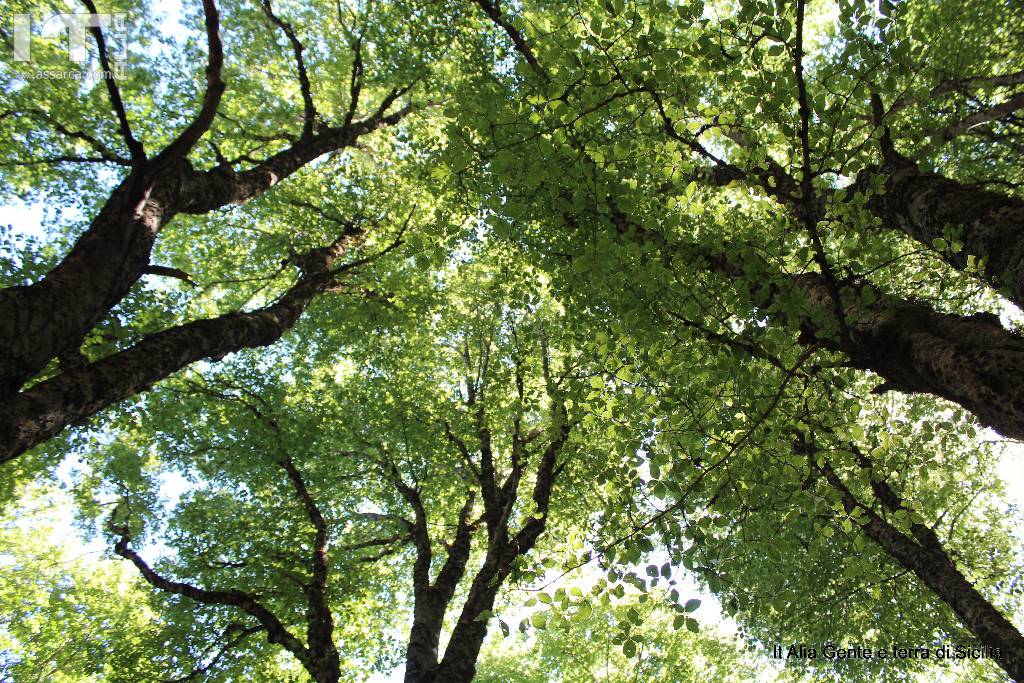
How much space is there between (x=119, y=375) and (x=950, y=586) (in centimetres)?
1102

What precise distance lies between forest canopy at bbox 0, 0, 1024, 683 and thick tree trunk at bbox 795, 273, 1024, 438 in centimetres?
3

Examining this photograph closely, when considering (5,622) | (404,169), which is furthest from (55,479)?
(404,169)

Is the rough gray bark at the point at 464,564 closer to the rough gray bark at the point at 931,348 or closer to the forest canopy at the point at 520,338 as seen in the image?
the forest canopy at the point at 520,338

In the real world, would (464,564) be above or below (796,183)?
below

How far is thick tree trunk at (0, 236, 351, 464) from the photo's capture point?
12.9ft

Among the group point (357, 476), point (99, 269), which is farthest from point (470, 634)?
point (99, 269)

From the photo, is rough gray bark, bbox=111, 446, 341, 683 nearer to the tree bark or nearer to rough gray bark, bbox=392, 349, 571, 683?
rough gray bark, bbox=392, 349, 571, 683

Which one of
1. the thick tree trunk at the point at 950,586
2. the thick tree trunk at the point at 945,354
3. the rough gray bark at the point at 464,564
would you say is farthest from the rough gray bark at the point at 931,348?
the rough gray bark at the point at 464,564

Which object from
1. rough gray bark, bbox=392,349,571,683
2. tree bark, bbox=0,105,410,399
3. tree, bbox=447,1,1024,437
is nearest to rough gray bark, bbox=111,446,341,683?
rough gray bark, bbox=392,349,571,683

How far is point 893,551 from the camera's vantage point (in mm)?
8102

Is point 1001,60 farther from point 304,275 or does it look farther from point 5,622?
point 5,622

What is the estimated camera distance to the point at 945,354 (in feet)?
13.1

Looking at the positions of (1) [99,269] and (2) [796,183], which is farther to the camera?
(1) [99,269]

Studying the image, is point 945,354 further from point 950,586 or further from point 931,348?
point 950,586
